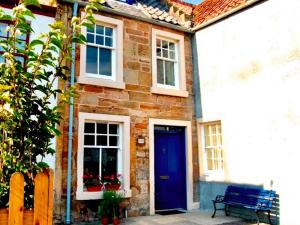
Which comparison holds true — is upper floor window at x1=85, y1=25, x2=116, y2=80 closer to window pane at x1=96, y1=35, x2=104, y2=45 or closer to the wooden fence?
window pane at x1=96, y1=35, x2=104, y2=45

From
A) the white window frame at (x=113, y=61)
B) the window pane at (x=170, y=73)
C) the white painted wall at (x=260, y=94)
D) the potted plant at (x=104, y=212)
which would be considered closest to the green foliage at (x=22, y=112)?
the potted plant at (x=104, y=212)

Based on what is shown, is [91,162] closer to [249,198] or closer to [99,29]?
[99,29]

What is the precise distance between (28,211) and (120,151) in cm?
673

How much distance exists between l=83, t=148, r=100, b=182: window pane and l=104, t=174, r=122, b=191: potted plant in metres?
0.34

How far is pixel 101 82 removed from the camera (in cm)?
890

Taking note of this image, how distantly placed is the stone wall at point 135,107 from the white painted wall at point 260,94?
4.40 ft

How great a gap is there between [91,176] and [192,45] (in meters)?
5.97

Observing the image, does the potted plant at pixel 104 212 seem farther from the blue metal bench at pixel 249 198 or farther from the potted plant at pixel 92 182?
the blue metal bench at pixel 249 198

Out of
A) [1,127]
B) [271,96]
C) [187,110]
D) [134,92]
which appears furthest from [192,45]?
[1,127]


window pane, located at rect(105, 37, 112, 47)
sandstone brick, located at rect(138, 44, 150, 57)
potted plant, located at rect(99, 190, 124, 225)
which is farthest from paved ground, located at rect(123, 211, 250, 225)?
window pane, located at rect(105, 37, 112, 47)

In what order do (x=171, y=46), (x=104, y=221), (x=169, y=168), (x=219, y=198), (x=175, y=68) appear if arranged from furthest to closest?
(x=171, y=46) < (x=175, y=68) < (x=169, y=168) < (x=219, y=198) < (x=104, y=221)

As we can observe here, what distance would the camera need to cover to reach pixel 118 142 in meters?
9.13

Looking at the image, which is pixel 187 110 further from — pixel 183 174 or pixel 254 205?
pixel 254 205

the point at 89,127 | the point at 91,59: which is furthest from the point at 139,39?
the point at 89,127
